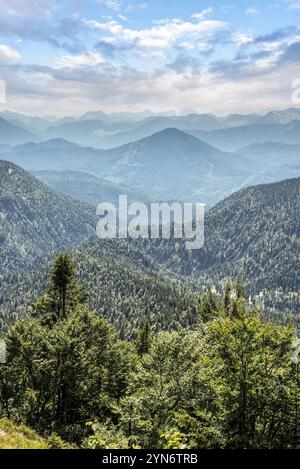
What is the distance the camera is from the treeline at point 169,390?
32.3m

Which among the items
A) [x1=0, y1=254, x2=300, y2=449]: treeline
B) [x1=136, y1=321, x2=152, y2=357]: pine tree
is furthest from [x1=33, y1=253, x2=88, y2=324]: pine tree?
[x1=136, y1=321, x2=152, y2=357]: pine tree

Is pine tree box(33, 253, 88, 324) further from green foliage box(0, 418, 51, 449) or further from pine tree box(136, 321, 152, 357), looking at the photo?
pine tree box(136, 321, 152, 357)

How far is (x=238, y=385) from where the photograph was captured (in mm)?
34312

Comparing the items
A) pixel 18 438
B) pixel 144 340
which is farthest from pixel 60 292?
pixel 144 340

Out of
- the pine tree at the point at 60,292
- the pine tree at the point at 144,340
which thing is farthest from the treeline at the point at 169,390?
the pine tree at the point at 144,340

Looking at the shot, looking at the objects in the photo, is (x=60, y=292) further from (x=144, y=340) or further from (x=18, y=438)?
(x=144, y=340)

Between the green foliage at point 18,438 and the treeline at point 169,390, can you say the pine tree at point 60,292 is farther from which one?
the green foliage at point 18,438

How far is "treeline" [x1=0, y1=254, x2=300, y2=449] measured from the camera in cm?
3234

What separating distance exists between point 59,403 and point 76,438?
6.95 meters

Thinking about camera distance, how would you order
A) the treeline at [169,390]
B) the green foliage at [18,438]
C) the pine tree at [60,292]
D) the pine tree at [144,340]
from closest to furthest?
the green foliage at [18,438] < the treeline at [169,390] < the pine tree at [60,292] < the pine tree at [144,340]

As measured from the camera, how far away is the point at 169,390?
118ft

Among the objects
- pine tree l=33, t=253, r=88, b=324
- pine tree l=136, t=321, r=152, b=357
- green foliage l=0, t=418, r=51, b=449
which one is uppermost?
pine tree l=33, t=253, r=88, b=324

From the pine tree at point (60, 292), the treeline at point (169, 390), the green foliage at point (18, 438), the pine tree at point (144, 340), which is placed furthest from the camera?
the pine tree at point (144, 340)

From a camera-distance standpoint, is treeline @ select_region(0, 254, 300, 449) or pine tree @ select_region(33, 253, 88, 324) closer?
A: treeline @ select_region(0, 254, 300, 449)
